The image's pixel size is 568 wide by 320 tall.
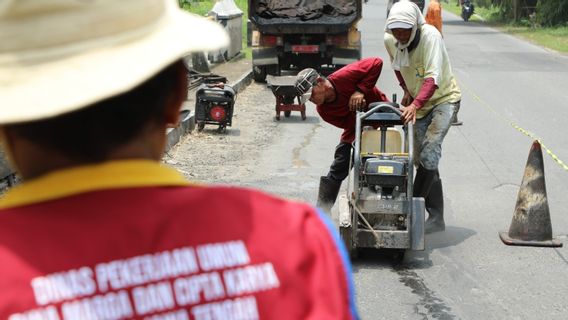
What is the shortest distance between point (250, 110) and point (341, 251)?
1341cm

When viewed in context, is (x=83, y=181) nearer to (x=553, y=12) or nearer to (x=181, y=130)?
(x=181, y=130)

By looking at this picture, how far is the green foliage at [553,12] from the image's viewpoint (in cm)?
3572

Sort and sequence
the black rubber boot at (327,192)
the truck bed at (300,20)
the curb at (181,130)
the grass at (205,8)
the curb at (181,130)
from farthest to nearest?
the grass at (205,8) < the truck bed at (300,20) < the curb at (181,130) < the black rubber boot at (327,192) < the curb at (181,130)

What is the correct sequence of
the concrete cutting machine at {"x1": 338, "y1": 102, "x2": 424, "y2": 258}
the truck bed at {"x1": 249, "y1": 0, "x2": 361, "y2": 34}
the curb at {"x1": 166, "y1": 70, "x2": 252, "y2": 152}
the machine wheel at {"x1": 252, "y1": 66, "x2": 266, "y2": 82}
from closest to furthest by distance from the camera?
the concrete cutting machine at {"x1": 338, "y1": 102, "x2": 424, "y2": 258}, the curb at {"x1": 166, "y1": 70, "x2": 252, "y2": 152}, the truck bed at {"x1": 249, "y1": 0, "x2": 361, "y2": 34}, the machine wheel at {"x1": 252, "y1": 66, "x2": 266, "y2": 82}

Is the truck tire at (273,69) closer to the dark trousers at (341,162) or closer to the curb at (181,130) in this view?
the curb at (181,130)

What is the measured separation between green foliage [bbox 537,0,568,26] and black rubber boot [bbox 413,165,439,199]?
99.1ft

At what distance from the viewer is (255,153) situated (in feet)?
35.6

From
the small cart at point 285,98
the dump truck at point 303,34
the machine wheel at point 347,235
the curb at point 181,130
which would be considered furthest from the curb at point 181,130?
the dump truck at point 303,34

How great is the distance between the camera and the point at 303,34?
1858 cm

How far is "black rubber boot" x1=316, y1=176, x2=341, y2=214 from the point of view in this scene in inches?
298

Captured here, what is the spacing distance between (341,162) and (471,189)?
6.64 feet

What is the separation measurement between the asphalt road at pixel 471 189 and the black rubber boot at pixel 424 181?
35 cm

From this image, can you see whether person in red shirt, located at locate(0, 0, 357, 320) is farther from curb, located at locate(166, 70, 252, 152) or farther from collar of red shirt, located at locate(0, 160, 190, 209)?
curb, located at locate(166, 70, 252, 152)

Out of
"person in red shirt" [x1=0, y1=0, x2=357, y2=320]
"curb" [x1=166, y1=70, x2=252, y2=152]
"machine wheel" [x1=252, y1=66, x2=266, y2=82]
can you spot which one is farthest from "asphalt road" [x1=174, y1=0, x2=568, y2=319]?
"person in red shirt" [x1=0, y1=0, x2=357, y2=320]
